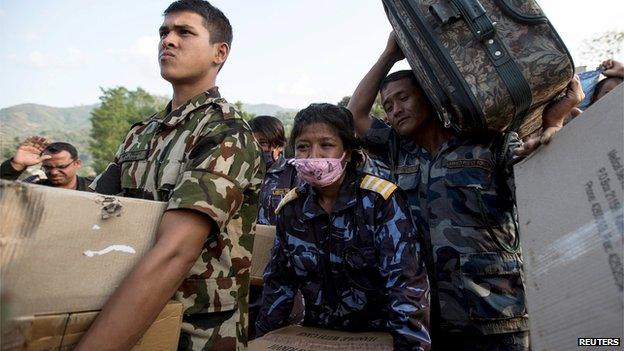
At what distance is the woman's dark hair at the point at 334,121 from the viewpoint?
7.23ft

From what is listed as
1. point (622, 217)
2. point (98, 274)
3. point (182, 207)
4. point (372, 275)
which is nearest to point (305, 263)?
point (372, 275)

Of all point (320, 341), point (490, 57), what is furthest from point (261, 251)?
point (490, 57)

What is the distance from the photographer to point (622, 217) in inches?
37.4

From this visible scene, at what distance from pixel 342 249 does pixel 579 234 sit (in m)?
1.06

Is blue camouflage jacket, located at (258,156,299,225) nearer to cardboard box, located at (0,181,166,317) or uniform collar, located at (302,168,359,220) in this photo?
uniform collar, located at (302,168,359,220)

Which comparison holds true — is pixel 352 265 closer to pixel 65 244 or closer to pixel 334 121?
pixel 334 121

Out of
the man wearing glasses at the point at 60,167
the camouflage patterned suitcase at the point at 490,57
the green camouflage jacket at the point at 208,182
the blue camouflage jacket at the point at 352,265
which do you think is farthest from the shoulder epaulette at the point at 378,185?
the man wearing glasses at the point at 60,167

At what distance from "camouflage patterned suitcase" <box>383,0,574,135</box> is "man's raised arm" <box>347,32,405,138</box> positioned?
1.68 ft

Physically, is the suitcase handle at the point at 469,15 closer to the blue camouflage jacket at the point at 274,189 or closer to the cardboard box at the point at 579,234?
the cardboard box at the point at 579,234

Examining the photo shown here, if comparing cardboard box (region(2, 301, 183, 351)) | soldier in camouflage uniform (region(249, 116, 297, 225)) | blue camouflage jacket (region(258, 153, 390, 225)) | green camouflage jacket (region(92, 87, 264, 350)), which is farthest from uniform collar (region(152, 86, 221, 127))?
blue camouflage jacket (region(258, 153, 390, 225))

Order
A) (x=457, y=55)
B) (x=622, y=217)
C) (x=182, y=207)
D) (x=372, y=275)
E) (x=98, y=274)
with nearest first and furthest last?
(x=622, y=217), (x=98, y=274), (x=182, y=207), (x=457, y=55), (x=372, y=275)

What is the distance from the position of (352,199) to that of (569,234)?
1030mm

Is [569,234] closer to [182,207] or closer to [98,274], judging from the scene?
[182,207]

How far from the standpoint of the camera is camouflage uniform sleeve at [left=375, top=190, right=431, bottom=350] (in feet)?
5.57
